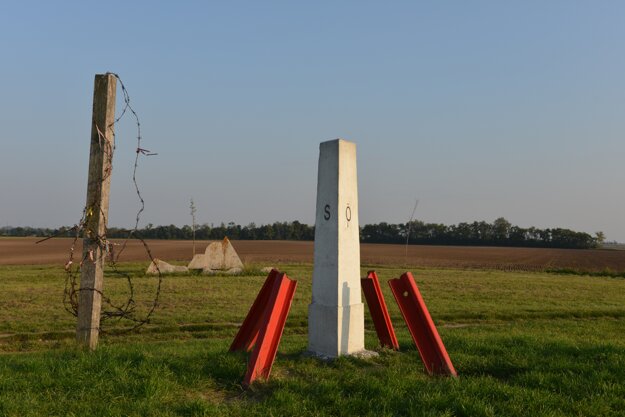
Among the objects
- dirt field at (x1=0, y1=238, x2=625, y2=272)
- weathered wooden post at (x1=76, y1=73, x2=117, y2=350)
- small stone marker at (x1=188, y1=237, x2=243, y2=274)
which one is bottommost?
dirt field at (x1=0, y1=238, x2=625, y2=272)

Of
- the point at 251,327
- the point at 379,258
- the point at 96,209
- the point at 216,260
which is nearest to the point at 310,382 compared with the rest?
the point at 251,327

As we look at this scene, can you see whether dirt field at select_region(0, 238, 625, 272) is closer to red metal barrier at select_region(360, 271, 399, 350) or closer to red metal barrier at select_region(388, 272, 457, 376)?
red metal barrier at select_region(360, 271, 399, 350)

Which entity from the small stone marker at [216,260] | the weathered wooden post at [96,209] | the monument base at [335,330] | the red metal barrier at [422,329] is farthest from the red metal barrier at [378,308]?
the small stone marker at [216,260]

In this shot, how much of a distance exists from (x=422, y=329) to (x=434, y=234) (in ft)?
312

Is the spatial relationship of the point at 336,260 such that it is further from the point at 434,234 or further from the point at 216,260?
the point at 434,234

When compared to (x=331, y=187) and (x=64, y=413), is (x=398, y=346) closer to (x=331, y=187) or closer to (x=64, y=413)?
(x=331, y=187)

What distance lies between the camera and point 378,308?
277 inches

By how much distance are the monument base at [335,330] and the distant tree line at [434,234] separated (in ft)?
281

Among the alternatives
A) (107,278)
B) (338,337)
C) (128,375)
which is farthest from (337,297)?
(107,278)

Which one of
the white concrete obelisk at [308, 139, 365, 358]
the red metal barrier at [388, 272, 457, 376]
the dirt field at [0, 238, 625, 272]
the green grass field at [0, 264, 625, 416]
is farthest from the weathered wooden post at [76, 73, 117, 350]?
the dirt field at [0, 238, 625, 272]

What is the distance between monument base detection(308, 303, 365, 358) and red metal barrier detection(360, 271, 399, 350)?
0.35 meters

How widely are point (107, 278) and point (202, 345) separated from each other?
43.8 ft

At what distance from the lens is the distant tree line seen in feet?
308

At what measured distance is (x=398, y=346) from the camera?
7266 mm
